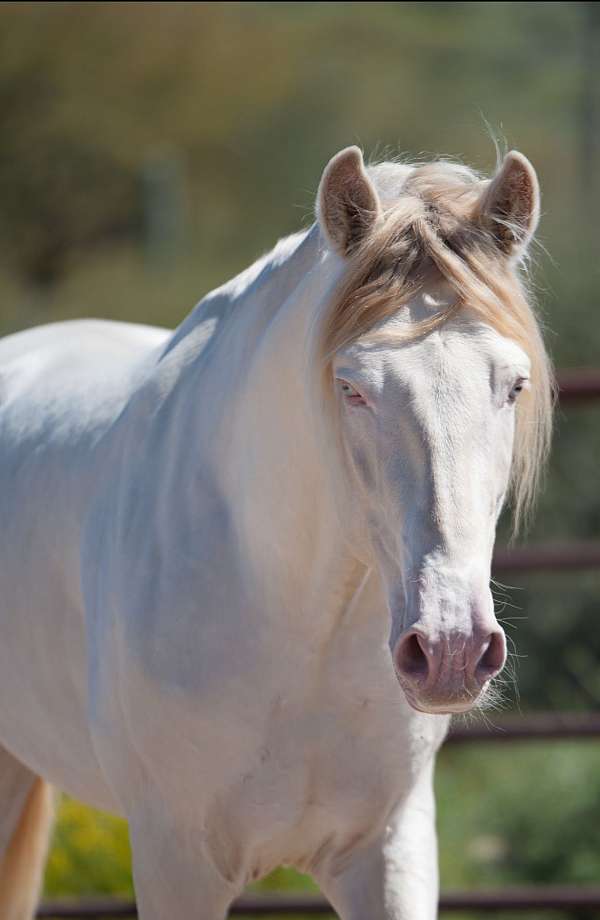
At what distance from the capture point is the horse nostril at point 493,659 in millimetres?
1662

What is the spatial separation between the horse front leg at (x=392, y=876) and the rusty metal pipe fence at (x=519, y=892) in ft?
4.56

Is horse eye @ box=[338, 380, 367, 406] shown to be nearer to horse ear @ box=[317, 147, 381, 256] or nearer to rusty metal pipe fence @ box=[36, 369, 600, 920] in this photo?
horse ear @ box=[317, 147, 381, 256]

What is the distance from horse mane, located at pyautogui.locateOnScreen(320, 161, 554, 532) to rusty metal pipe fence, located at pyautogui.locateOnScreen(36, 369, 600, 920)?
176 centimetres

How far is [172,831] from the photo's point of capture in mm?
2160

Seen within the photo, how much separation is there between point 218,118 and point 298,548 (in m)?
21.8

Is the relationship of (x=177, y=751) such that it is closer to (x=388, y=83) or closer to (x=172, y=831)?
(x=172, y=831)

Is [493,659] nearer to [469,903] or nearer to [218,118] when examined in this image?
[469,903]

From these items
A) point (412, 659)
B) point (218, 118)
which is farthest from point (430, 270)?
point (218, 118)

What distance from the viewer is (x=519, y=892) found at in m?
3.65

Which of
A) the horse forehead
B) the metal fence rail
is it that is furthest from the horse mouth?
the metal fence rail

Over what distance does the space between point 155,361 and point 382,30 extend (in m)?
22.7

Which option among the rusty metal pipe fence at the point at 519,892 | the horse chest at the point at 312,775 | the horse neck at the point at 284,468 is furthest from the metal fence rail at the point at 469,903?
the horse neck at the point at 284,468

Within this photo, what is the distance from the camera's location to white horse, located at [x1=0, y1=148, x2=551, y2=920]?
1742 millimetres

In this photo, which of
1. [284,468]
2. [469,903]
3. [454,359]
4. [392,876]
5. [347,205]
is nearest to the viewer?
[454,359]
